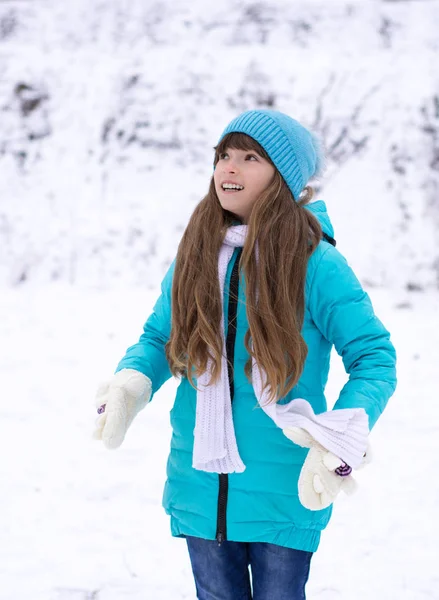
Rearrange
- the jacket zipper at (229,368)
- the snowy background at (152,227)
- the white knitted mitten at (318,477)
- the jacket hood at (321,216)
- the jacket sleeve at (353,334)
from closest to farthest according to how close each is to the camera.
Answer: the white knitted mitten at (318,477), the jacket sleeve at (353,334), the jacket zipper at (229,368), the jacket hood at (321,216), the snowy background at (152,227)

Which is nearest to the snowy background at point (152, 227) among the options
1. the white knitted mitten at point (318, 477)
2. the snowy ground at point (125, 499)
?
the snowy ground at point (125, 499)

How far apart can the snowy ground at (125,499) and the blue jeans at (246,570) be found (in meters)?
1.27

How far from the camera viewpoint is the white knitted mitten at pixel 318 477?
161 centimetres

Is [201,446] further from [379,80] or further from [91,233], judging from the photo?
[379,80]

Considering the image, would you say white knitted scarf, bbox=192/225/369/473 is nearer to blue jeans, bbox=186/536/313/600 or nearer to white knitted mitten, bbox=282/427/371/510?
white knitted mitten, bbox=282/427/371/510

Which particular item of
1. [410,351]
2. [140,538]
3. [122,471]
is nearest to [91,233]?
[410,351]

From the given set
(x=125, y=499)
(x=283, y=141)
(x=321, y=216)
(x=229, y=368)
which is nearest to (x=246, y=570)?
(x=229, y=368)

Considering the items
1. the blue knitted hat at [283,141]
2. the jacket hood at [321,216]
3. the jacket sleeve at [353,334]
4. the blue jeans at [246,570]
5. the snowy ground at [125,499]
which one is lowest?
the snowy ground at [125,499]

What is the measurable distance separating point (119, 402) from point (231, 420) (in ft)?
1.10

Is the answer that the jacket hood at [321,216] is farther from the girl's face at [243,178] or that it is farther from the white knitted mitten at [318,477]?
the white knitted mitten at [318,477]

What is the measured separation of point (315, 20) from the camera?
37.5 feet

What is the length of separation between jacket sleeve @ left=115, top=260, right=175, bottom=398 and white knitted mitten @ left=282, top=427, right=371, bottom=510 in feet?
1.83

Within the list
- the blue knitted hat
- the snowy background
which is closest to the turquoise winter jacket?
the blue knitted hat

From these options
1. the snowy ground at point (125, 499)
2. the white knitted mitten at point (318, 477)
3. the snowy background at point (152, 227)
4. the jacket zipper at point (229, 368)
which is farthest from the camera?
the snowy background at point (152, 227)
